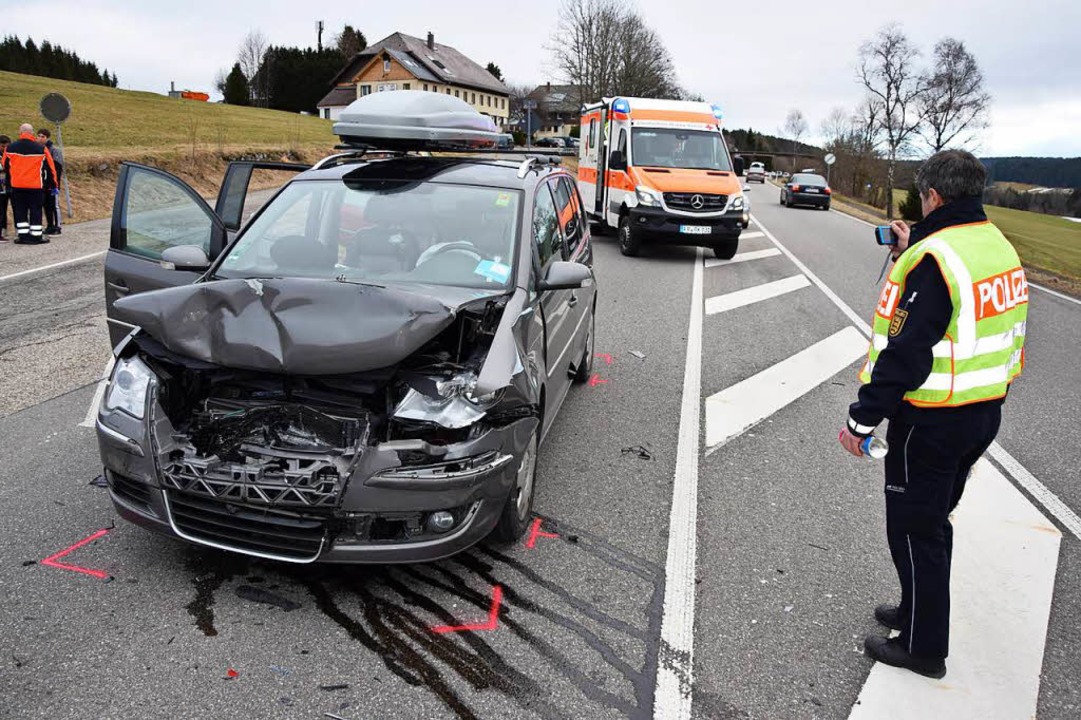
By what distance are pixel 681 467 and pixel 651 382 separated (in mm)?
1884

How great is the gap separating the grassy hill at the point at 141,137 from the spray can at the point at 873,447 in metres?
18.3

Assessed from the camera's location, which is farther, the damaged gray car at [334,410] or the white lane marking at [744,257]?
the white lane marking at [744,257]

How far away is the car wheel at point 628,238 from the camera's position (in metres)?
14.2

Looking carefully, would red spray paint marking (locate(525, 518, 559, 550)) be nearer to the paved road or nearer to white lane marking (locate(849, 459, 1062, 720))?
the paved road

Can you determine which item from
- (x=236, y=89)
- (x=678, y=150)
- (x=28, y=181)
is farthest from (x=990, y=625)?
(x=236, y=89)

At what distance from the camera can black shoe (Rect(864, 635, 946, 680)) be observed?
305cm

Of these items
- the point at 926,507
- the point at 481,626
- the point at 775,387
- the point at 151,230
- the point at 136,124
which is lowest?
the point at 481,626

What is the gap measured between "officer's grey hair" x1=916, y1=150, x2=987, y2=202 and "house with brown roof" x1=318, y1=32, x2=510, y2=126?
7601cm

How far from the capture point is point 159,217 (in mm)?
5410

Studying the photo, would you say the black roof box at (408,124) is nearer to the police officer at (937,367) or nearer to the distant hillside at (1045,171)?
the police officer at (937,367)

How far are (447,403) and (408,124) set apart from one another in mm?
2758

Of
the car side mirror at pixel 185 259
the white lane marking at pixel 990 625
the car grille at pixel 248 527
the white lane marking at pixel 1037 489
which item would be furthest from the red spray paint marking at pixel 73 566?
the white lane marking at pixel 1037 489

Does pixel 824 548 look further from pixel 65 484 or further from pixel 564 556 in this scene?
pixel 65 484

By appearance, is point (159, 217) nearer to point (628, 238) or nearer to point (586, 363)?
point (586, 363)
